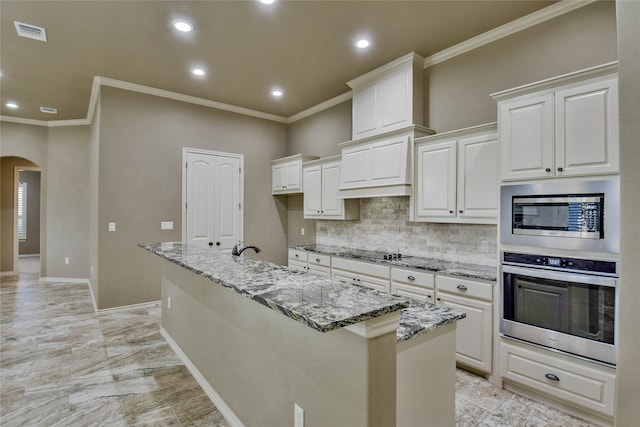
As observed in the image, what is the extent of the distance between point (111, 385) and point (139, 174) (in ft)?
9.52

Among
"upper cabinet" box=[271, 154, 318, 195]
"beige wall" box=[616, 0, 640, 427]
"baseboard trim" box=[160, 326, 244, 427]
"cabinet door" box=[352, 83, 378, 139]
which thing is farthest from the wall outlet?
"upper cabinet" box=[271, 154, 318, 195]

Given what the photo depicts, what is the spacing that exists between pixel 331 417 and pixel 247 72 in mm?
3897

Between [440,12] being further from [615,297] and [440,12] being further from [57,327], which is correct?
[57,327]

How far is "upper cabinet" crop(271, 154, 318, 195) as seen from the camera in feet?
17.1

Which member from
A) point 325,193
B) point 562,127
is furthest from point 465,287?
point 325,193

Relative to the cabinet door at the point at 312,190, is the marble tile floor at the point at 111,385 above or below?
below

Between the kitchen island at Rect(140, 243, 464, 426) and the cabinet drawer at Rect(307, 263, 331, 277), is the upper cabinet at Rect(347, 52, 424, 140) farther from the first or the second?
the kitchen island at Rect(140, 243, 464, 426)

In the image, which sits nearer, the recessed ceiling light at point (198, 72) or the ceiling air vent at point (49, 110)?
the recessed ceiling light at point (198, 72)

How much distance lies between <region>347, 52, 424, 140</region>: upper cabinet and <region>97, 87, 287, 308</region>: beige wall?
241 centimetres

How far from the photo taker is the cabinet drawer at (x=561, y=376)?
2035 mm

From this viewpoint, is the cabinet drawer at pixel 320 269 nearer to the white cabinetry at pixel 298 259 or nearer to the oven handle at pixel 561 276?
the white cabinetry at pixel 298 259

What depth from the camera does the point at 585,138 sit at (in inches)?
83.1

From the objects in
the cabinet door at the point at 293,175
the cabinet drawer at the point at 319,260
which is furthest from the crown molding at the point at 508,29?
the cabinet drawer at the point at 319,260

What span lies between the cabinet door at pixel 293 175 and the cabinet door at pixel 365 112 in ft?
4.64
